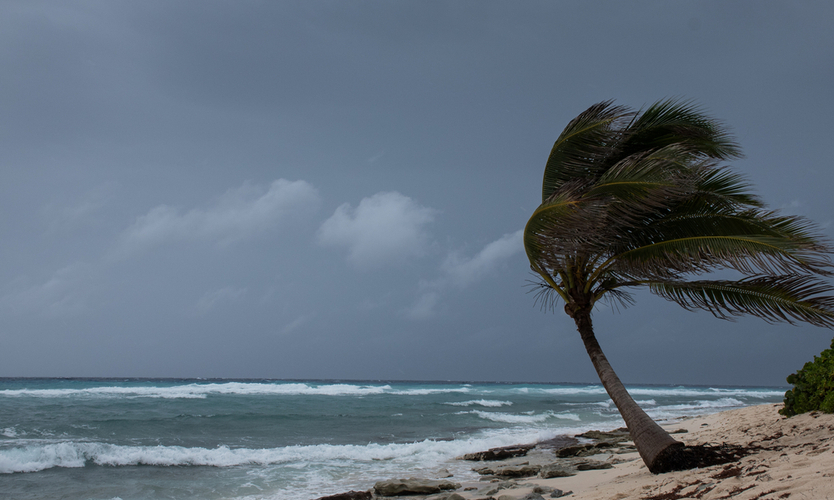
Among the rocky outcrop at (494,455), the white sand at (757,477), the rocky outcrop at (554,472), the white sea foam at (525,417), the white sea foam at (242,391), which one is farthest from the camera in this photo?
the white sea foam at (242,391)

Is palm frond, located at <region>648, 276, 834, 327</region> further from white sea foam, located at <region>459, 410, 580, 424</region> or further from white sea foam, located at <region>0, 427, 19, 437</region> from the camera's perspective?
white sea foam, located at <region>0, 427, 19, 437</region>

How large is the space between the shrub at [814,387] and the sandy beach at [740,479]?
0.21 m

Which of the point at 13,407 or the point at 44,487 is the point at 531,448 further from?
the point at 13,407

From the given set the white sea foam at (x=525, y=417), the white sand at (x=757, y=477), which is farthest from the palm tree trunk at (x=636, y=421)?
the white sea foam at (x=525, y=417)

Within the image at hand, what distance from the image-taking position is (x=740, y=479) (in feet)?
15.1

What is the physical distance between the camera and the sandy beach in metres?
4.02

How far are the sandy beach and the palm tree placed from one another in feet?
2.34

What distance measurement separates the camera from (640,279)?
688 centimetres

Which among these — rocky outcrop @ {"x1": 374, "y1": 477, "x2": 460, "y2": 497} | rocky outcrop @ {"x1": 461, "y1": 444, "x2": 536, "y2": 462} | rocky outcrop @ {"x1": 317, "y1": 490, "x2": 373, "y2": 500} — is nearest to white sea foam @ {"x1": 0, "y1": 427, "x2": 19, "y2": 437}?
rocky outcrop @ {"x1": 317, "y1": 490, "x2": 373, "y2": 500}

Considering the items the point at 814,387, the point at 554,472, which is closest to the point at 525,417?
the point at 554,472

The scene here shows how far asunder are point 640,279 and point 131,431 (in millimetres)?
15585

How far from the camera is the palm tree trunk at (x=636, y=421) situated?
591 cm

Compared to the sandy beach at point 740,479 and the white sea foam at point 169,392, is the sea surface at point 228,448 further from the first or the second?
the white sea foam at point 169,392

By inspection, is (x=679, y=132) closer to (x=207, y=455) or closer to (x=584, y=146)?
(x=584, y=146)
